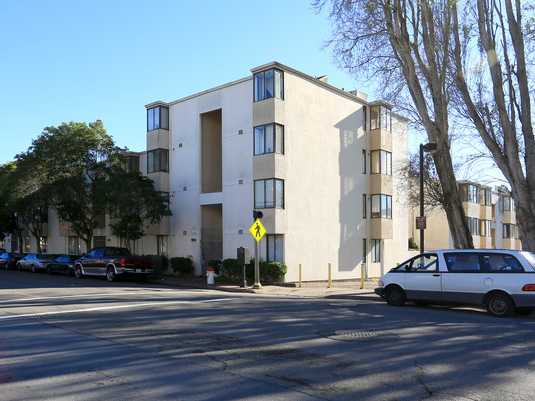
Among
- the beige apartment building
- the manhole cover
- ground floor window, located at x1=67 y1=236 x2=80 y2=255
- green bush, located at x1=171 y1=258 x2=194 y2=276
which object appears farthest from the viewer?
ground floor window, located at x1=67 y1=236 x2=80 y2=255

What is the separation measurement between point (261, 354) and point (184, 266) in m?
21.9

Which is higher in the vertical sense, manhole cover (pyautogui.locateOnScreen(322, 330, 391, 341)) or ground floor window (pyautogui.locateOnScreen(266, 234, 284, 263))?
ground floor window (pyautogui.locateOnScreen(266, 234, 284, 263))

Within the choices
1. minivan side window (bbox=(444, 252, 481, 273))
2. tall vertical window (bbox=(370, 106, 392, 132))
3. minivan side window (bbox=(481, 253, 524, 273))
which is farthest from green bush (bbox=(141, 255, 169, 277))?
minivan side window (bbox=(481, 253, 524, 273))

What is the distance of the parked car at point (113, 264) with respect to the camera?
83.4 ft

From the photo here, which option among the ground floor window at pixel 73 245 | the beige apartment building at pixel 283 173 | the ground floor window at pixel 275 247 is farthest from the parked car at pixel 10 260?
the ground floor window at pixel 275 247

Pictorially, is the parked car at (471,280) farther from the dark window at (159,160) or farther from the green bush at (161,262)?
the dark window at (159,160)

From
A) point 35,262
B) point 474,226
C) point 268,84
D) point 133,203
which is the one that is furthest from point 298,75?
point 474,226

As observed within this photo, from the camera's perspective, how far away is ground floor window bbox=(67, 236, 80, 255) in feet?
133

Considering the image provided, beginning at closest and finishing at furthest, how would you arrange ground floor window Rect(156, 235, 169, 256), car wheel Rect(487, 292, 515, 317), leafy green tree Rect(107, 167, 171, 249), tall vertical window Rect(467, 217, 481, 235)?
1. car wheel Rect(487, 292, 515, 317)
2. leafy green tree Rect(107, 167, 171, 249)
3. ground floor window Rect(156, 235, 169, 256)
4. tall vertical window Rect(467, 217, 481, 235)

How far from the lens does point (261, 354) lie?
784cm

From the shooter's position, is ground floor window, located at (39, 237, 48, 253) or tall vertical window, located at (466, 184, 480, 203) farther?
tall vertical window, located at (466, 184, 480, 203)

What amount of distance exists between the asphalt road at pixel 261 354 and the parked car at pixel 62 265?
18757 millimetres

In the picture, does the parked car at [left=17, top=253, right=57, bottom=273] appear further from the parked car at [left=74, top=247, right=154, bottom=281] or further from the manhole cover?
the manhole cover

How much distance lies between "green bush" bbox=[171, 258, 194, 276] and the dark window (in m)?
5.84
